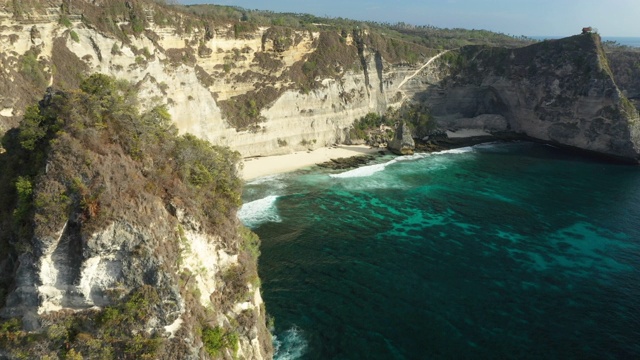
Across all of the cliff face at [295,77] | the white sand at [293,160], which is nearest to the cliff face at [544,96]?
the cliff face at [295,77]

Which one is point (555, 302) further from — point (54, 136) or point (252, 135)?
point (252, 135)

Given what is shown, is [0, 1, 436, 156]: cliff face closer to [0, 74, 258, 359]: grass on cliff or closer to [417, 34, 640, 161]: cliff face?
[417, 34, 640, 161]: cliff face

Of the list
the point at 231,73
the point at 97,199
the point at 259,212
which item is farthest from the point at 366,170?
the point at 97,199

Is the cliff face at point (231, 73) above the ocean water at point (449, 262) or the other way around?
above

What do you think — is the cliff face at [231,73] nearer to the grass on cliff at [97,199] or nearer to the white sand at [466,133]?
the white sand at [466,133]

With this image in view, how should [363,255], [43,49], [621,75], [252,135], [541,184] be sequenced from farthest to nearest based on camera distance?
[621,75] → [252,135] → [541,184] → [43,49] → [363,255]

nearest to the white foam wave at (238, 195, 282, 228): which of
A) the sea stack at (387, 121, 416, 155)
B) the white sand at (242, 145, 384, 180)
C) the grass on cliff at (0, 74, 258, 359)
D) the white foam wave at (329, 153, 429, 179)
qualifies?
the white sand at (242, 145, 384, 180)

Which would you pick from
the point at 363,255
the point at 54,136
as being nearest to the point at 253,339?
the point at 54,136
